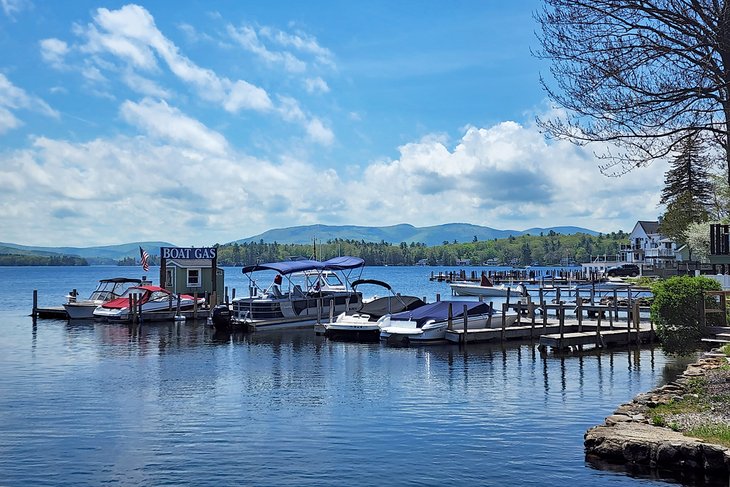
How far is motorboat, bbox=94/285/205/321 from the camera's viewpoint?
46775 mm

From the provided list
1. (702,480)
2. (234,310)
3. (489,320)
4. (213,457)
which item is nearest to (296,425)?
(213,457)

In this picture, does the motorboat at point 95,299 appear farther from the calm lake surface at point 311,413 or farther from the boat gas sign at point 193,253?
the calm lake surface at point 311,413

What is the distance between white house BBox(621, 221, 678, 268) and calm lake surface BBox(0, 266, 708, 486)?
8001 centimetres

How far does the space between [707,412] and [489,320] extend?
21.4 m

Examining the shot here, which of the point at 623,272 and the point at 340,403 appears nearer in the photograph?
the point at 340,403

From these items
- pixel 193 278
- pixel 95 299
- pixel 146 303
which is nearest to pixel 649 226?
pixel 193 278

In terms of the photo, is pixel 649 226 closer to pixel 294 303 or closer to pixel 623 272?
pixel 623 272

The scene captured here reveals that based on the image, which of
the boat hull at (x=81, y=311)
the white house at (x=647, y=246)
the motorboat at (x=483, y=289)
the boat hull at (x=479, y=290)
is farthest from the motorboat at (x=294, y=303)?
the white house at (x=647, y=246)

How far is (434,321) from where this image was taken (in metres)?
34.3

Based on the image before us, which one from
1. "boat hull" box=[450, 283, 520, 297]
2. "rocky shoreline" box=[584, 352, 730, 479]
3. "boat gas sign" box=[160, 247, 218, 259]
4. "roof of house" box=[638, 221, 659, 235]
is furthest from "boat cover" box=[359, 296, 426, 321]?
"roof of house" box=[638, 221, 659, 235]

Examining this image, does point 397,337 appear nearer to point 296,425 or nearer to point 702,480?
point 296,425

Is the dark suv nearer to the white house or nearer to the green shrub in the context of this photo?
the white house

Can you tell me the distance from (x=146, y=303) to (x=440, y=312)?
2191 centimetres

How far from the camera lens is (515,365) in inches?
1093
